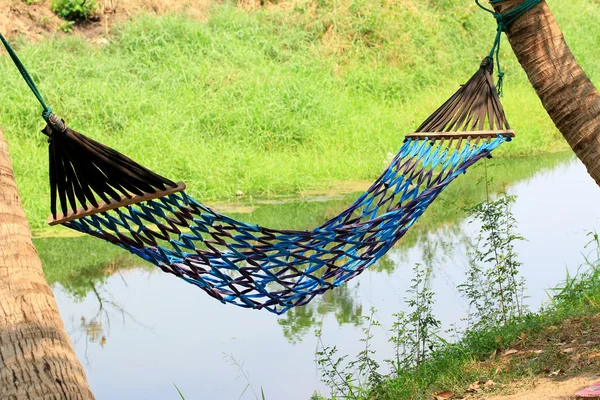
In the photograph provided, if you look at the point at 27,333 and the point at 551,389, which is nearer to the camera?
the point at 27,333

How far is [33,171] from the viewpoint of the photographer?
537cm

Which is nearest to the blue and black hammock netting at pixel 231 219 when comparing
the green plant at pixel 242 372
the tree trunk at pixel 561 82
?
the tree trunk at pixel 561 82

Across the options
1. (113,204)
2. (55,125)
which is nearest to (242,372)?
(113,204)

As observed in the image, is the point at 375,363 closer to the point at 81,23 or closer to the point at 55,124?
the point at 55,124

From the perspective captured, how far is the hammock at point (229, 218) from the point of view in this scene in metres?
2.02

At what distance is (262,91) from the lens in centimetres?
662

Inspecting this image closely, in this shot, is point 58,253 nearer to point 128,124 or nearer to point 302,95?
point 128,124

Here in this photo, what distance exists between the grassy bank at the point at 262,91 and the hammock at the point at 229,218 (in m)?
2.81

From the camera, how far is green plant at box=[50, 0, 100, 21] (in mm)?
7625

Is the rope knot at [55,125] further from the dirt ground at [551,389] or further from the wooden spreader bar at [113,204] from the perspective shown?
the dirt ground at [551,389]

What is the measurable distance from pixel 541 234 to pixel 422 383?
231 cm

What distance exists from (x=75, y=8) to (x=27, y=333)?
21.6 ft

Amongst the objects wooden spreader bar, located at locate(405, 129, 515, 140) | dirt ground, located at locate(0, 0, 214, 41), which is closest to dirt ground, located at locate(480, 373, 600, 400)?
wooden spreader bar, located at locate(405, 129, 515, 140)

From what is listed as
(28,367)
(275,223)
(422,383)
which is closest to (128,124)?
(275,223)
